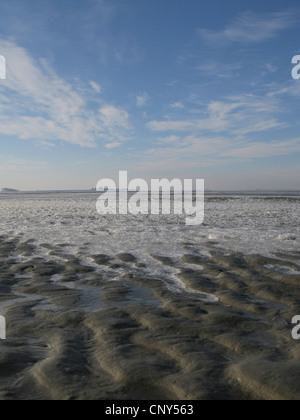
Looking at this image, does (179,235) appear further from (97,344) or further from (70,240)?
(97,344)

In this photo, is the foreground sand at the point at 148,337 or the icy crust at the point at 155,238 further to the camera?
the icy crust at the point at 155,238

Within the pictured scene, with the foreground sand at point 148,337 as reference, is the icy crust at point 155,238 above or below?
above

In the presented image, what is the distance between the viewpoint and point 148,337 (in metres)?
4.40

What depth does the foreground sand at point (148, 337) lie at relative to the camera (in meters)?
3.26

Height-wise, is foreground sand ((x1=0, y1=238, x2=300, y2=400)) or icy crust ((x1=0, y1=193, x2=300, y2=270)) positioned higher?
icy crust ((x1=0, y1=193, x2=300, y2=270))

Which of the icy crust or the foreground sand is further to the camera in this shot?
the icy crust

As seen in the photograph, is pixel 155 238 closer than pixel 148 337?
No

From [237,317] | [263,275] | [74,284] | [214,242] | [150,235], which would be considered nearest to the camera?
[237,317]

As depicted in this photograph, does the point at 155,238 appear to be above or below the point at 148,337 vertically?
above

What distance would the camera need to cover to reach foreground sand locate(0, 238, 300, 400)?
326cm
